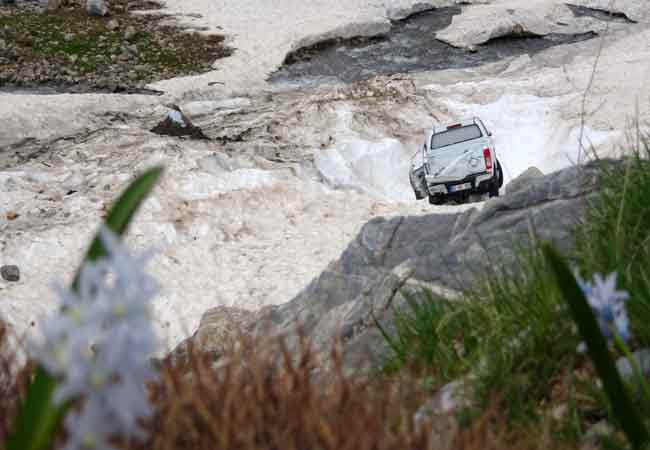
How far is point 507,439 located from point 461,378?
33cm

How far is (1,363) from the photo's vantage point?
6.42ft

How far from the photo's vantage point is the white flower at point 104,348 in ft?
2.82

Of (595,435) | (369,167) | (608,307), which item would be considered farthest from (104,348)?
(369,167)

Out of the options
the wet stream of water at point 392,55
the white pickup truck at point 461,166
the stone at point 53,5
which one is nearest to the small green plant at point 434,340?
the white pickup truck at point 461,166

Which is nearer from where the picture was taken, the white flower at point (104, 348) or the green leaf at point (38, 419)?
the white flower at point (104, 348)

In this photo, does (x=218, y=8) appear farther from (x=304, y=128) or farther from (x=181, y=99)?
(x=304, y=128)

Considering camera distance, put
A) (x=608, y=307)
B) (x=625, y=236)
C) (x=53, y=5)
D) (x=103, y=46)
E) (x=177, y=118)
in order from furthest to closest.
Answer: (x=53, y=5), (x=103, y=46), (x=177, y=118), (x=625, y=236), (x=608, y=307)

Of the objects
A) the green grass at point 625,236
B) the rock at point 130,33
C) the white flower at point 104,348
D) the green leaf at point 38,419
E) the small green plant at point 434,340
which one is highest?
the white flower at point 104,348

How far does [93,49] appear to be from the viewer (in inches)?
915

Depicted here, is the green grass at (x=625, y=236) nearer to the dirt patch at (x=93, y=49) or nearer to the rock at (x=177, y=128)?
the rock at (x=177, y=128)

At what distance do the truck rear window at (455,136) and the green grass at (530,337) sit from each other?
980 centimetres

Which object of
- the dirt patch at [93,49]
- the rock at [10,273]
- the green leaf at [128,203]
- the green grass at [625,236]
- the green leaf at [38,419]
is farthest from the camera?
the dirt patch at [93,49]

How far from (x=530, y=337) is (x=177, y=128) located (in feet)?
45.4

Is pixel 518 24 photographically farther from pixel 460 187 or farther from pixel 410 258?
pixel 410 258
